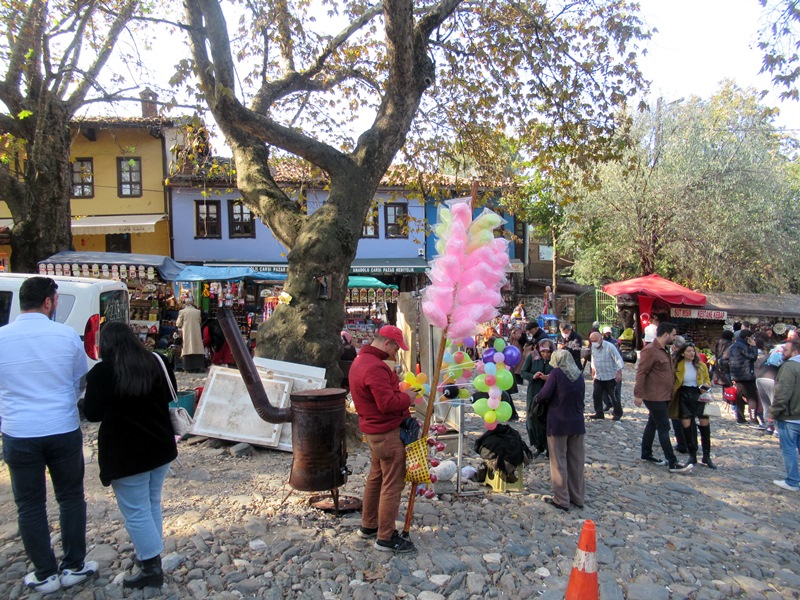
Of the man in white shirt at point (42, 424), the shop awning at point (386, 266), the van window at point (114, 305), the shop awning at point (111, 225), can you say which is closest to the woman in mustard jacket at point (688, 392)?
the man in white shirt at point (42, 424)

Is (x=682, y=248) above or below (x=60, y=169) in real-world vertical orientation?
below

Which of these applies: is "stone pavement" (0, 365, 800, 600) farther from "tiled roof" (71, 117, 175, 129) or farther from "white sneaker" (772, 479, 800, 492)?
"tiled roof" (71, 117, 175, 129)

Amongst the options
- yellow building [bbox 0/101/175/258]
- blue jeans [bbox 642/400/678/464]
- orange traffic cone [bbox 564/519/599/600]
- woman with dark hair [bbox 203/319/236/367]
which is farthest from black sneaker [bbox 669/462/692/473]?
yellow building [bbox 0/101/175/258]

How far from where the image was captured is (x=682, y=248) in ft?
66.9

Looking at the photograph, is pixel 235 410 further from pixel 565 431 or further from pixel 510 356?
pixel 565 431

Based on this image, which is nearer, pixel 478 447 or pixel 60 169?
pixel 478 447

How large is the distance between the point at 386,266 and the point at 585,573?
20074 millimetres

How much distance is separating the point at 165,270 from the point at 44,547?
13.1m

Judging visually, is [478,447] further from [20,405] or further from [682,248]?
[682,248]

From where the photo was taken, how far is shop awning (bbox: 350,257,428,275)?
76.5 feet

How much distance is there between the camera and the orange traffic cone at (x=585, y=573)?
3613 millimetres

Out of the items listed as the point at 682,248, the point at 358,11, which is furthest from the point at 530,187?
the point at 358,11

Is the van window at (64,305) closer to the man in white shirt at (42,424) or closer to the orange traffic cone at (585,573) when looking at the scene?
Answer: the man in white shirt at (42,424)

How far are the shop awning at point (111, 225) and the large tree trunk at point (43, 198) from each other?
7238 mm
